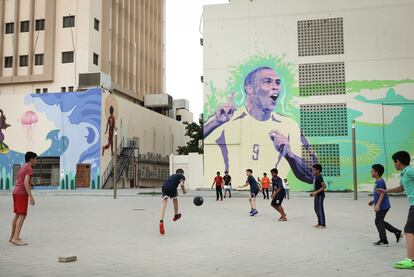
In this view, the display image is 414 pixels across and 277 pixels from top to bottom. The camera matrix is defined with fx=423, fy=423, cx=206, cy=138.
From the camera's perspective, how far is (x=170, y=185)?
35.0 feet

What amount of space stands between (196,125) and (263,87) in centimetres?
1866

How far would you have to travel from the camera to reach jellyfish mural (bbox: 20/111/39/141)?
44.1 metres

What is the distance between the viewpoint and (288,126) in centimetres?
3844

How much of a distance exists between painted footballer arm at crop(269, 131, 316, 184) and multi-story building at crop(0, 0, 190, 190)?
14.8 m

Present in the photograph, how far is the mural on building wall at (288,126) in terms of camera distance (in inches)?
1451

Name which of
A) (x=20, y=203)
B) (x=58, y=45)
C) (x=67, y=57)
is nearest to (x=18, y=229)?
(x=20, y=203)

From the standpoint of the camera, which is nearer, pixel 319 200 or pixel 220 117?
pixel 319 200

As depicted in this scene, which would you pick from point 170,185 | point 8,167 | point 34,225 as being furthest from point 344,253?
point 8,167

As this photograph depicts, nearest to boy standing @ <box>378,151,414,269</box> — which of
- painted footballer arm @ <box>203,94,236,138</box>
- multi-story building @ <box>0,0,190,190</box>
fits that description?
painted footballer arm @ <box>203,94,236,138</box>

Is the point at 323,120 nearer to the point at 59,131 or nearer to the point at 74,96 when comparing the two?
the point at 74,96

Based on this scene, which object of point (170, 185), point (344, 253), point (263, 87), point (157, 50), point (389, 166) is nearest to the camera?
point (344, 253)

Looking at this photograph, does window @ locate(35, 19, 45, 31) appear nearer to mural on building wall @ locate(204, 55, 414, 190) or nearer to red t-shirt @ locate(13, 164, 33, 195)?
mural on building wall @ locate(204, 55, 414, 190)

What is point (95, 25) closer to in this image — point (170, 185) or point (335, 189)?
point (335, 189)

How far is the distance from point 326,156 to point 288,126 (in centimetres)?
428
